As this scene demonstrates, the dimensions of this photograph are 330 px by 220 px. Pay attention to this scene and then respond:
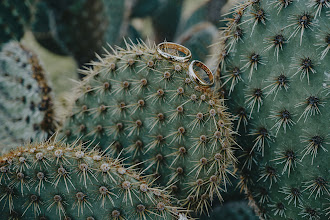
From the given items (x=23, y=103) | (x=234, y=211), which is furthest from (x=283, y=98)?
(x=23, y=103)

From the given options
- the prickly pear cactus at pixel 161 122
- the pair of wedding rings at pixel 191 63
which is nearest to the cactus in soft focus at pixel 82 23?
the prickly pear cactus at pixel 161 122

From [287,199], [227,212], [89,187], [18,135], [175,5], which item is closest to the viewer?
[89,187]

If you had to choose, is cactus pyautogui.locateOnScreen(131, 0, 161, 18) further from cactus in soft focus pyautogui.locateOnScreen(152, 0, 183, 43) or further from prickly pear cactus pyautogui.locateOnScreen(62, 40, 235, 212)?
prickly pear cactus pyautogui.locateOnScreen(62, 40, 235, 212)

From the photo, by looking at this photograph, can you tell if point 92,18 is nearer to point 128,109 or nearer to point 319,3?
point 128,109

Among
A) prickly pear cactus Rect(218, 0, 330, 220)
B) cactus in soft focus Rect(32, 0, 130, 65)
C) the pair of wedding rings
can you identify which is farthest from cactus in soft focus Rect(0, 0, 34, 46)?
prickly pear cactus Rect(218, 0, 330, 220)

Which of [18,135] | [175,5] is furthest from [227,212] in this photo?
[175,5]

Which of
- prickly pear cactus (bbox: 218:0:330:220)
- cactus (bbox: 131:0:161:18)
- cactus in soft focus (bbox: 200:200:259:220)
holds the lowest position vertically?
cactus in soft focus (bbox: 200:200:259:220)

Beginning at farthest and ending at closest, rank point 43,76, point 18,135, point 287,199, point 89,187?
point 43,76
point 18,135
point 287,199
point 89,187
